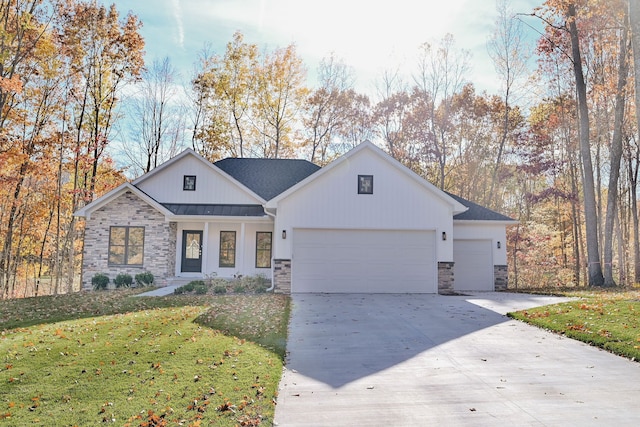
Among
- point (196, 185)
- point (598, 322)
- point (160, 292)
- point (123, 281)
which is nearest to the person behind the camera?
point (598, 322)

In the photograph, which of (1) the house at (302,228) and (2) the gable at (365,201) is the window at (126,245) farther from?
(2) the gable at (365,201)

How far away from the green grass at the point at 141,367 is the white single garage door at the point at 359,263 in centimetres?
435

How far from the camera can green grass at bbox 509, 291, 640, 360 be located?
664cm

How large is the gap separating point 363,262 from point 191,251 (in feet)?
24.0

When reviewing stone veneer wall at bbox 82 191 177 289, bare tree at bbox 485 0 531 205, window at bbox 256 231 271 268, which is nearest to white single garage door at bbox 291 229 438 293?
window at bbox 256 231 271 268

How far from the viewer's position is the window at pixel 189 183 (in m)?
17.9

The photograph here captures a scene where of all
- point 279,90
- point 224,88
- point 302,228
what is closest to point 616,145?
point 302,228

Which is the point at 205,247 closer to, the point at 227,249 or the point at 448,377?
the point at 227,249

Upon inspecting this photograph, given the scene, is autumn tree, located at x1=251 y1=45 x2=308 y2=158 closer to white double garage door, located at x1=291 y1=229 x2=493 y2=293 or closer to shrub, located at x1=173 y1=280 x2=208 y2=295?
white double garage door, located at x1=291 y1=229 x2=493 y2=293

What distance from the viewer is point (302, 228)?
14320 mm

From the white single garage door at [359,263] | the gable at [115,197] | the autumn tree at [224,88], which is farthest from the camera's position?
the autumn tree at [224,88]

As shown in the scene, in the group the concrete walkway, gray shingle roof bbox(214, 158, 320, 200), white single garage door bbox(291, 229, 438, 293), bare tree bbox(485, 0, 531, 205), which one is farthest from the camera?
bare tree bbox(485, 0, 531, 205)

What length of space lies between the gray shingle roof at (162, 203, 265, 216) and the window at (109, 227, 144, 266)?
165 centimetres

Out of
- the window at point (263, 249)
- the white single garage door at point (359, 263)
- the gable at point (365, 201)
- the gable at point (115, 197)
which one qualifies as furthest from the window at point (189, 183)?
the white single garage door at point (359, 263)
